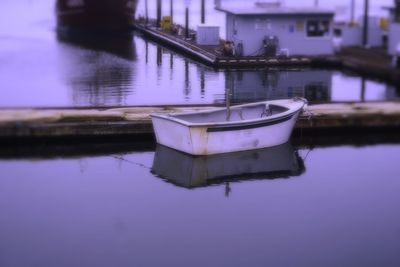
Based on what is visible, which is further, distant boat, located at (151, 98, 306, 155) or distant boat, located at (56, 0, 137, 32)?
distant boat, located at (56, 0, 137, 32)

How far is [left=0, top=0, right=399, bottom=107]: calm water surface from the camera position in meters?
21.5

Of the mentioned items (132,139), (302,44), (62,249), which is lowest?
(62,249)

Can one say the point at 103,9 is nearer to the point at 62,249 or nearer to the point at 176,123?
the point at 176,123

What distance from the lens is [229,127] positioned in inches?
636

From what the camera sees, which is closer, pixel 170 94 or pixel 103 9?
pixel 170 94

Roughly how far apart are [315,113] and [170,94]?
5.78m

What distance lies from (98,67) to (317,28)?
972cm

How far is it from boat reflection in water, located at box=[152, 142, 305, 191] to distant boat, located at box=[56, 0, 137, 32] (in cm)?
3475

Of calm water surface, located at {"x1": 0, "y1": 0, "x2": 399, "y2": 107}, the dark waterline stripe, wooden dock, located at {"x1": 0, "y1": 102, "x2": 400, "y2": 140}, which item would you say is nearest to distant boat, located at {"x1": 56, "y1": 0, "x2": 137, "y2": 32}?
calm water surface, located at {"x1": 0, "y1": 0, "x2": 399, "y2": 107}

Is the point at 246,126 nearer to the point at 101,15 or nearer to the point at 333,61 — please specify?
the point at 333,61

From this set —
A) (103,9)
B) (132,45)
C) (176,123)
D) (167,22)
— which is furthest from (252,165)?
(103,9)

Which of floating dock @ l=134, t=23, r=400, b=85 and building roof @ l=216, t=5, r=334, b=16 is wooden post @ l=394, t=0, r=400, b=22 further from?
building roof @ l=216, t=5, r=334, b=16

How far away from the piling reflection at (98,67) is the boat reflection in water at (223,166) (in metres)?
4.50

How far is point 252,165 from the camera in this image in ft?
55.1
